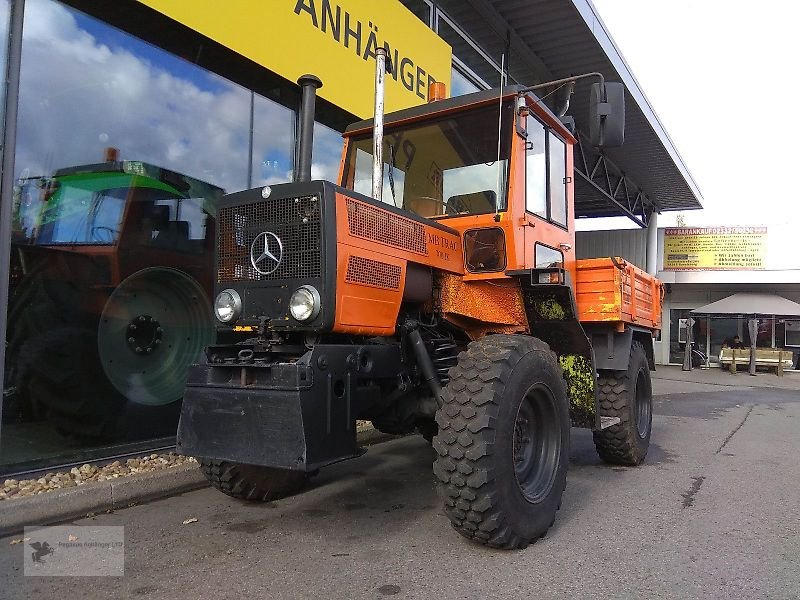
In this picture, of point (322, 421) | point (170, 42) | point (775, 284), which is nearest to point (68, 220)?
point (170, 42)

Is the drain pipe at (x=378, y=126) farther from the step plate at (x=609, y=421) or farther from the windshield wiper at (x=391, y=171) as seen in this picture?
the step plate at (x=609, y=421)

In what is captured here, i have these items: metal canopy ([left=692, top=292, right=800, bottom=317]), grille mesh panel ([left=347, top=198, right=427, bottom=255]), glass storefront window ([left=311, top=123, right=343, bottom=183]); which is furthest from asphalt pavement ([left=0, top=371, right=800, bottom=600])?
metal canopy ([left=692, top=292, right=800, bottom=317])

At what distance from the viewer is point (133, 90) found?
18.5 ft

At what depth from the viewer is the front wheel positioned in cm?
334

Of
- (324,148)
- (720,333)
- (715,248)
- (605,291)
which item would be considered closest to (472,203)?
(605,291)

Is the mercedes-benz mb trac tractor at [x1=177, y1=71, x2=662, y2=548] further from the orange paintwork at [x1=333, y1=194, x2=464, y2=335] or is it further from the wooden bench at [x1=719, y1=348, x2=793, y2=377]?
the wooden bench at [x1=719, y1=348, x2=793, y2=377]

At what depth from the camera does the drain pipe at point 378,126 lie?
13.2 feet

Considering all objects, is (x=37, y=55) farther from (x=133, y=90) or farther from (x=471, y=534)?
(x=471, y=534)

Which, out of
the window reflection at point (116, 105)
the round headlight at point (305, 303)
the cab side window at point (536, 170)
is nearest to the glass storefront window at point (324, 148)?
the window reflection at point (116, 105)

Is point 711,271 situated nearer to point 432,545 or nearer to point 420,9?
point 420,9

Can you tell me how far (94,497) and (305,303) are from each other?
2.31 meters

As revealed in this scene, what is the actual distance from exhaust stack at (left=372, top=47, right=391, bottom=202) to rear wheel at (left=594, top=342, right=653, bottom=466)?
2.96 metres

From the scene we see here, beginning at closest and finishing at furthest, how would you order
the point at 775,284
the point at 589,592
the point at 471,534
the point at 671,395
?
the point at 589,592, the point at 471,534, the point at 671,395, the point at 775,284

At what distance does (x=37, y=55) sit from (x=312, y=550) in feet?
14.3
